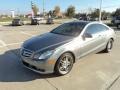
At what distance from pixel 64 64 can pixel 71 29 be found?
5.16 feet

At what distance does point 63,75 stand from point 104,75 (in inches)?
46.4

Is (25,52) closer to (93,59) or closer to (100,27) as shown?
(93,59)

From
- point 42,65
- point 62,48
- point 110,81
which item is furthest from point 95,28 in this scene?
point 42,65

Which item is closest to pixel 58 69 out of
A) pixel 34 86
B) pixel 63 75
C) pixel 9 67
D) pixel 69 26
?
pixel 63 75

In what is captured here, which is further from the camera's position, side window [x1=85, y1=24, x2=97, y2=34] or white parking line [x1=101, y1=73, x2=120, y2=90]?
side window [x1=85, y1=24, x2=97, y2=34]

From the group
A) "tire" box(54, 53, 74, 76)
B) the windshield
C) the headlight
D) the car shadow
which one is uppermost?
the windshield

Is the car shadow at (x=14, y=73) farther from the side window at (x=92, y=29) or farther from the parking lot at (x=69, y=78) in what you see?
the side window at (x=92, y=29)

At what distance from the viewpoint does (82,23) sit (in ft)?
20.7

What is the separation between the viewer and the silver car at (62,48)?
4.63 m

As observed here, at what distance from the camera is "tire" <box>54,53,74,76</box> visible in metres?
4.80

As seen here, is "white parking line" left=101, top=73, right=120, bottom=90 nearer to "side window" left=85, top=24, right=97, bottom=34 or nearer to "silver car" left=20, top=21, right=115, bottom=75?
"silver car" left=20, top=21, right=115, bottom=75

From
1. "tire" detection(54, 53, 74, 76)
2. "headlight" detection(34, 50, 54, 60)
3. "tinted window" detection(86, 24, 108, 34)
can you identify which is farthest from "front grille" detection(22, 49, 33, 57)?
"tinted window" detection(86, 24, 108, 34)

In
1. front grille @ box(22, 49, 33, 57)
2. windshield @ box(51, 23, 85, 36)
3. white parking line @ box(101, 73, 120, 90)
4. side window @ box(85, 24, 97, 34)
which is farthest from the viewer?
side window @ box(85, 24, 97, 34)

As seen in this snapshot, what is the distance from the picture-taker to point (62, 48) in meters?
4.85
